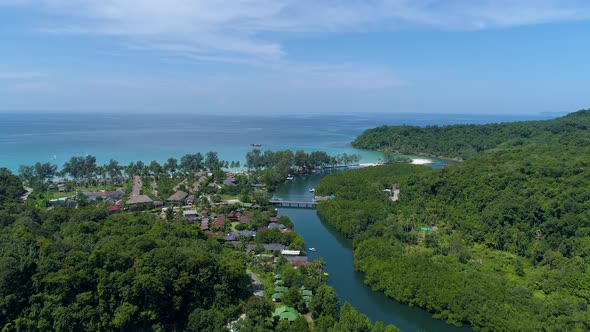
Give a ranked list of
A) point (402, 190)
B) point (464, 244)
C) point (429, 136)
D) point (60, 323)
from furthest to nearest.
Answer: point (429, 136) → point (402, 190) → point (464, 244) → point (60, 323)

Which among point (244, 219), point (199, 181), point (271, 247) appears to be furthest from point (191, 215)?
point (199, 181)

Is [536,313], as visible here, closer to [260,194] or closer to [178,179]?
[260,194]

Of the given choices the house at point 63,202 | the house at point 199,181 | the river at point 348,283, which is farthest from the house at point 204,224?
the house at point 63,202

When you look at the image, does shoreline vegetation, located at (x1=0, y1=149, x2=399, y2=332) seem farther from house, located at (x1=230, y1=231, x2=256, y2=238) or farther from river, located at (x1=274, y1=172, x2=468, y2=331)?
river, located at (x1=274, y1=172, x2=468, y2=331)

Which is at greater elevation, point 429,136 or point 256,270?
point 429,136

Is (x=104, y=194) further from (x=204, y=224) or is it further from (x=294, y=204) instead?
(x=294, y=204)

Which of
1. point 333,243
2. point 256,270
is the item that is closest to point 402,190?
point 333,243

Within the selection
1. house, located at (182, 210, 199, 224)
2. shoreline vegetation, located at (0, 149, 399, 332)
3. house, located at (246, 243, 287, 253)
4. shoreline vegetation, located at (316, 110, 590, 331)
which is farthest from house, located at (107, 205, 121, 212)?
shoreline vegetation, located at (316, 110, 590, 331)
